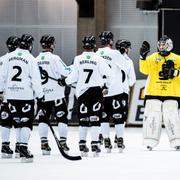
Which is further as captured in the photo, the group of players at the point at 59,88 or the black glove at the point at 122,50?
the black glove at the point at 122,50

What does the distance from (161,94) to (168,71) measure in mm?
422

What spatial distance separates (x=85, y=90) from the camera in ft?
42.4

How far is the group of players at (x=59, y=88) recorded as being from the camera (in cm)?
1206

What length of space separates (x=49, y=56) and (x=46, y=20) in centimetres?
1087

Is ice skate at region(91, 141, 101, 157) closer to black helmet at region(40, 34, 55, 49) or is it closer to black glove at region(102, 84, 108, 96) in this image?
black glove at region(102, 84, 108, 96)

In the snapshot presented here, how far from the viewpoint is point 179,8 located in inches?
866

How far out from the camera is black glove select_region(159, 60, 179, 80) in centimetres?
1407

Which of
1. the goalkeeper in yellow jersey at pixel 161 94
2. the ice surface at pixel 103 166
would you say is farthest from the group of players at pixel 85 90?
the ice surface at pixel 103 166

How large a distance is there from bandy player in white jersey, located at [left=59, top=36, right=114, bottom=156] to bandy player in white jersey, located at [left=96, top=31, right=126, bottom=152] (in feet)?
2.62

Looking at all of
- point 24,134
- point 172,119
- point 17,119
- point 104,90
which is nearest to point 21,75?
point 17,119

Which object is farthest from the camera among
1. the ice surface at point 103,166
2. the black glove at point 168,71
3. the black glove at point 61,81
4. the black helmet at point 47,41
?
the black glove at point 168,71

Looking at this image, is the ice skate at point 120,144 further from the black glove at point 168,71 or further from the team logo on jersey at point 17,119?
the team logo on jersey at point 17,119

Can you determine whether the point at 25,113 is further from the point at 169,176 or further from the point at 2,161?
the point at 169,176

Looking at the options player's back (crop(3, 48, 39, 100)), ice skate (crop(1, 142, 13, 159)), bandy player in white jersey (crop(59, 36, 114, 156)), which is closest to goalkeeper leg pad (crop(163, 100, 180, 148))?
bandy player in white jersey (crop(59, 36, 114, 156))
